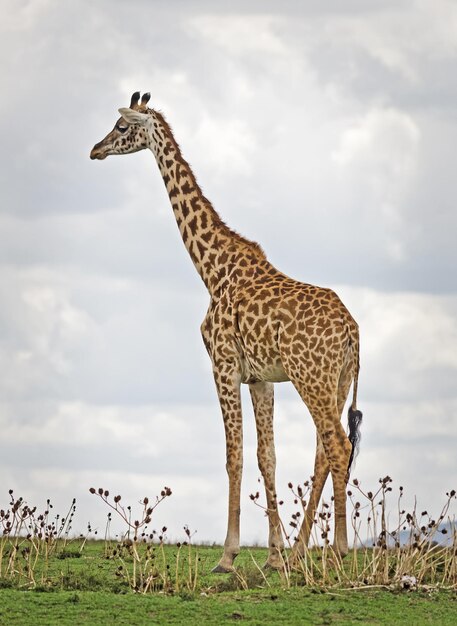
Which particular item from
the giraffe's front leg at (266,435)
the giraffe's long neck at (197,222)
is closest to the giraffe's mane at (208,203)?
the giraffe's long neck at (197,222)

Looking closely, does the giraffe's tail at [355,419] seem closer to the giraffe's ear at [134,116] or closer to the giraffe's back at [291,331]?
the giraffe's back at [291,331]

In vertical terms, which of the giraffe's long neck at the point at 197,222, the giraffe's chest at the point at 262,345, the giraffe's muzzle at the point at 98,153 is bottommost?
the giraffe's chest at the point at 262,345

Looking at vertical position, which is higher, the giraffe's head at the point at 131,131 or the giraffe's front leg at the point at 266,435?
the giraffe's head at the point at 131,131

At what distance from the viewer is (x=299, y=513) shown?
45.9 feet

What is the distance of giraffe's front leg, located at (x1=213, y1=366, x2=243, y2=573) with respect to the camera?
1598cm

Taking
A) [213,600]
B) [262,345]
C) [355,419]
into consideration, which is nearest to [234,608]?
[213,600]

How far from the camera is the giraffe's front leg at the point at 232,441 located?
1598cm

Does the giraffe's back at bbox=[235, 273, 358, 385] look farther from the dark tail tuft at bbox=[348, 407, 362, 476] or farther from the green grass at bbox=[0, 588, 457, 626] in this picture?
the green grass at bbox=[0, 588, 457, 626]

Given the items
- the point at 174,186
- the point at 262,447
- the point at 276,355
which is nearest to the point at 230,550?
the point at 262,447

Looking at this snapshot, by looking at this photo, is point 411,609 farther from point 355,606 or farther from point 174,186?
point 174,186

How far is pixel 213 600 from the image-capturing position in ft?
42.8

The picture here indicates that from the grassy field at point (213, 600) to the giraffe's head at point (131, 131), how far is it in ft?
23.2

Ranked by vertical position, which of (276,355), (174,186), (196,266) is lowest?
(276,355)

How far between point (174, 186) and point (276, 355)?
388 cm
